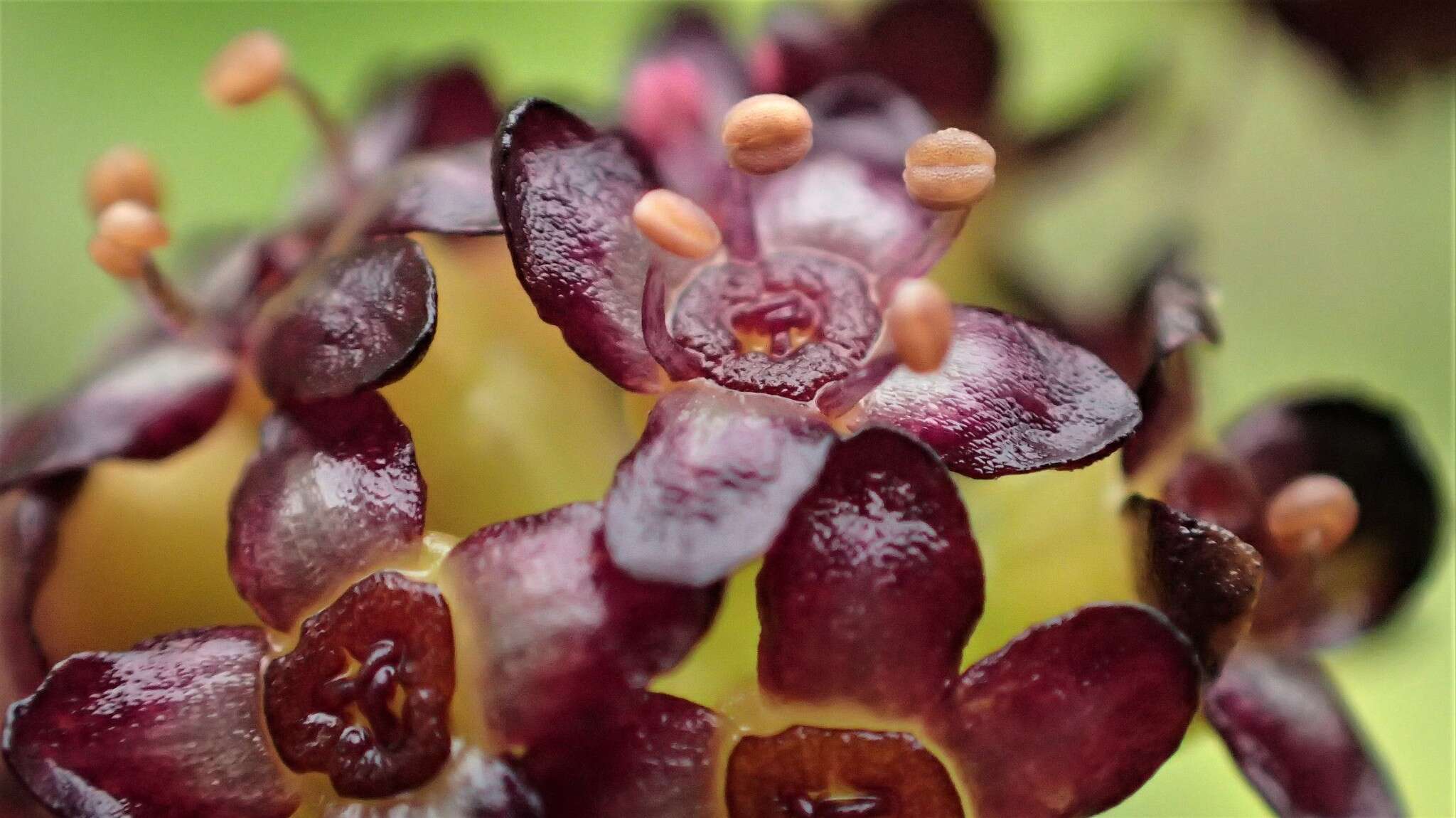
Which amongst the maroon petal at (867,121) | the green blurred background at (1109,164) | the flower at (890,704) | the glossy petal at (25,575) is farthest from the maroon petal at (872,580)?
the green blurred background at (1109,164)

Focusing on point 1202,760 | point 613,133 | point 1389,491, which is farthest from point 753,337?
point 1202,760

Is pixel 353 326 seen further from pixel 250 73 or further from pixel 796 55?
pixel 796 55

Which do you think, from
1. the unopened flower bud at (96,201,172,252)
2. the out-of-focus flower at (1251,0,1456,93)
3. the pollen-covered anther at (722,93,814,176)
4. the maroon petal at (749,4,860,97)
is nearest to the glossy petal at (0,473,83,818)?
the unopened flower bud at (96,201,172,252)

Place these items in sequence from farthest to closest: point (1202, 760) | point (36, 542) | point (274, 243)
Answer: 1. point (1202, 760)
2. point (274, 243)
3. point (36, 542)

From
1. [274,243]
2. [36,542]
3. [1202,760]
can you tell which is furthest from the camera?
[1202,760]

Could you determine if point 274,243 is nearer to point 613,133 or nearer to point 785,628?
point 613,133
